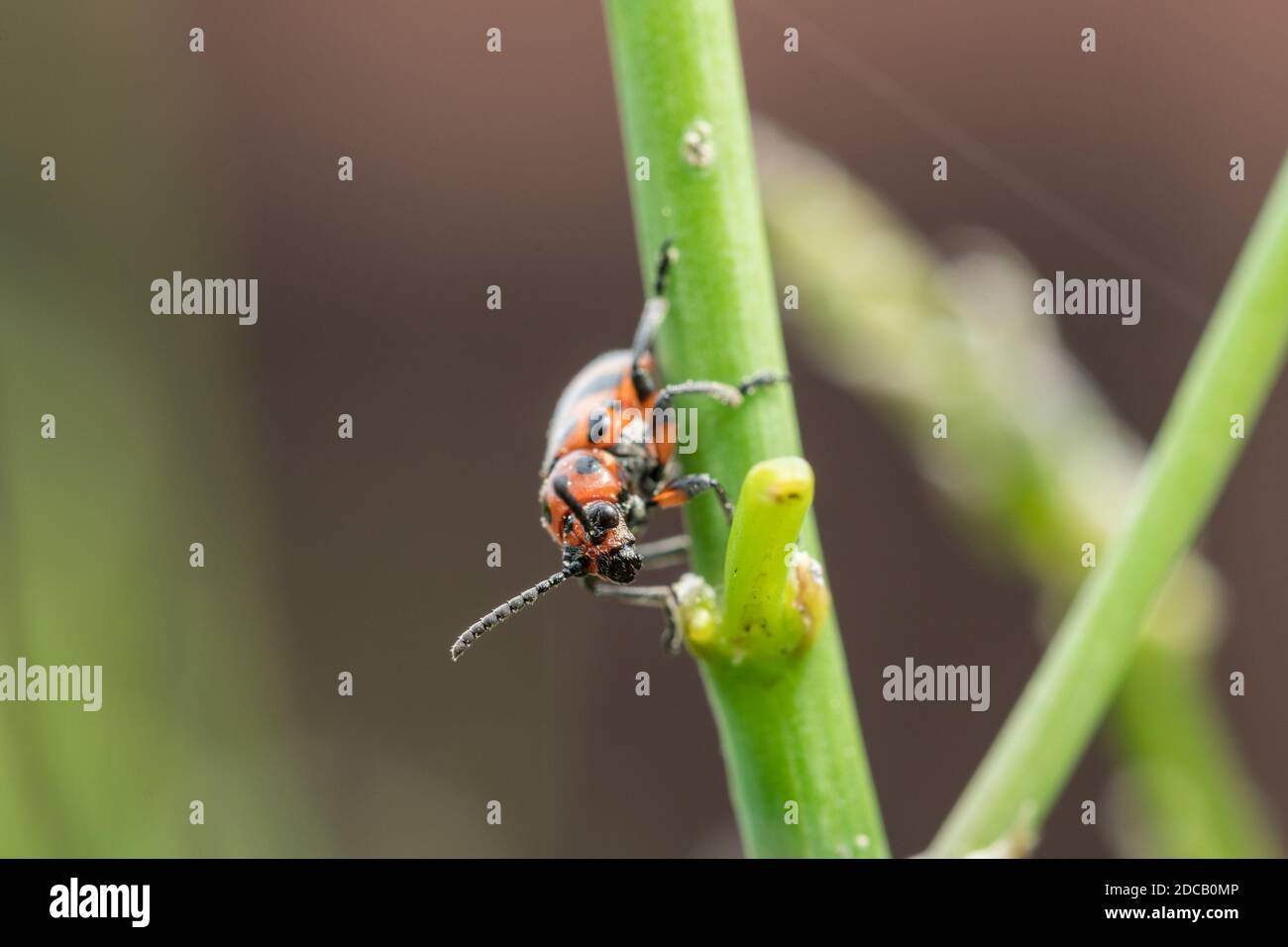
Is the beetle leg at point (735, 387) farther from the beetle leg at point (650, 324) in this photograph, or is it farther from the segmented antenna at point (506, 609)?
the segmented antenna at point (506, 609)

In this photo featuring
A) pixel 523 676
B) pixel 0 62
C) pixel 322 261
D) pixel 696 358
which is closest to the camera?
pixel 696 358

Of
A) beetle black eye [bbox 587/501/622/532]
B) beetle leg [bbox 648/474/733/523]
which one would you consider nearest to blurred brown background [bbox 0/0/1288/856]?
A: beetle black eye [bbox 587/501/622/532]

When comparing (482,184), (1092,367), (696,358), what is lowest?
(696,358)

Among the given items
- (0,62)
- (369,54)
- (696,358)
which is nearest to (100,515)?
(0,62)

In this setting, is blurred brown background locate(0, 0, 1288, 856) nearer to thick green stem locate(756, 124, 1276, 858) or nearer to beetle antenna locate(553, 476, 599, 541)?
beetle antenna locate(553, 476, 599, 541)

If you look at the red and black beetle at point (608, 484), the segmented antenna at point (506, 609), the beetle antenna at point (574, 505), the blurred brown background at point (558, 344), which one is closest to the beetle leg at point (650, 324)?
the red and black beetle at point (608, 484)

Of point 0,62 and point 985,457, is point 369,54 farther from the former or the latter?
point 985,457
